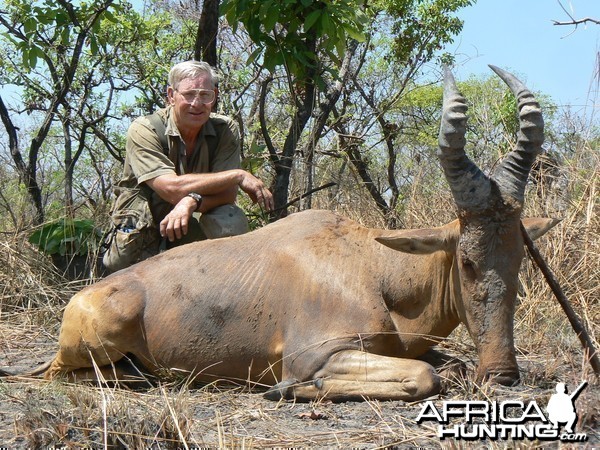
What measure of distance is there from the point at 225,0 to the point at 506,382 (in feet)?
15.2

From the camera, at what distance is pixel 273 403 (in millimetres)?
5574

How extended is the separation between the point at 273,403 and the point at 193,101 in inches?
112

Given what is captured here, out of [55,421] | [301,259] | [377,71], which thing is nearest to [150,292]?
[301,259]

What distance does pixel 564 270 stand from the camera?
8164 mm

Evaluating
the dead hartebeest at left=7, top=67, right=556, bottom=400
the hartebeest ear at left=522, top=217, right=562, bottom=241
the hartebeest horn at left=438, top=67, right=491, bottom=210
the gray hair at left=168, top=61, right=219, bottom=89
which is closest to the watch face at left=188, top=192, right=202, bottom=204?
the dead hartebeest at left=7, top=67, right=556, bottom=400

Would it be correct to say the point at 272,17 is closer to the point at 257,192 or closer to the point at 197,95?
the point at 197,95

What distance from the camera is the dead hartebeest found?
5445mm

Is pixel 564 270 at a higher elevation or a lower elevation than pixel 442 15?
lower

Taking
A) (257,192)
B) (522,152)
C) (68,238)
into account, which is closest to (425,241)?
Result: (522,152)

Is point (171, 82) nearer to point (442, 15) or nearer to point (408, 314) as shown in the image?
point (408, 314)

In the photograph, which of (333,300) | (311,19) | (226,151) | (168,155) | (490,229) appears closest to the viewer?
(490,229)

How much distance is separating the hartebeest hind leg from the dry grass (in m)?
0.09

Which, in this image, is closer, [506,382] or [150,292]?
[506,382]

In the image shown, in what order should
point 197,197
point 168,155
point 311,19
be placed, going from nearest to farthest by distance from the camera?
1. point 197,197
2. point 168,155
3. point 311,19
